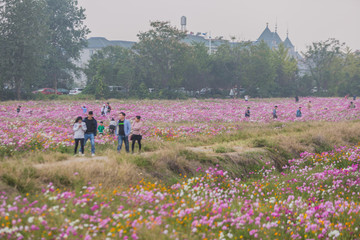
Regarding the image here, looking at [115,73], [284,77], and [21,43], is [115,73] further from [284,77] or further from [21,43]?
[284,77]

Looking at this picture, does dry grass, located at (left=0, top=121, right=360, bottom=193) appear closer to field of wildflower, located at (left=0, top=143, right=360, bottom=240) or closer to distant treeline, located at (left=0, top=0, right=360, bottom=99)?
field of wildflower, located at (left=0, top=143, right=360, bottom=240)

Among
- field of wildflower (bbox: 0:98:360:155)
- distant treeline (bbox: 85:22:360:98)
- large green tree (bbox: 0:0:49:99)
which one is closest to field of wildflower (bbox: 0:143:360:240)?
field of wildflower (bbox: 0:98:360:155)

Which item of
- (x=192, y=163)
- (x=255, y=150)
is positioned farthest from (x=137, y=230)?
(x=255, y=150)

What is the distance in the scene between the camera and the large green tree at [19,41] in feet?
155

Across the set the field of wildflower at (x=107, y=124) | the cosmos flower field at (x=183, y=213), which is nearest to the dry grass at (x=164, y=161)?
the cosmos flower field at (x=183, y=213)

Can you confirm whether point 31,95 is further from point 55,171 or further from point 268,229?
point 268,229

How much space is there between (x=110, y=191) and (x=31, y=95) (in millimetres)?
45223

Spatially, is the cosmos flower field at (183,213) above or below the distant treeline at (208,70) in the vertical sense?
below

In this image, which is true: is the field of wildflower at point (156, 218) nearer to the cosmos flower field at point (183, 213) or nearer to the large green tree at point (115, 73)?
the cosmos flower field at point (183, 213)

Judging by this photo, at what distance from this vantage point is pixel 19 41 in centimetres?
4719

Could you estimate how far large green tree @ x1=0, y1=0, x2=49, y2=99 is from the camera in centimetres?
4709

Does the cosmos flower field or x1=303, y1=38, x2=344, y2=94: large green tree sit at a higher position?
x1=303, y1=38, x2=344, y2=94: large green tree

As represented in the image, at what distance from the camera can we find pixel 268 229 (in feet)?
25.5

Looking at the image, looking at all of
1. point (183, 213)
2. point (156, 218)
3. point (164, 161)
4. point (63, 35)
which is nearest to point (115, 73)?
point (63, 35)
